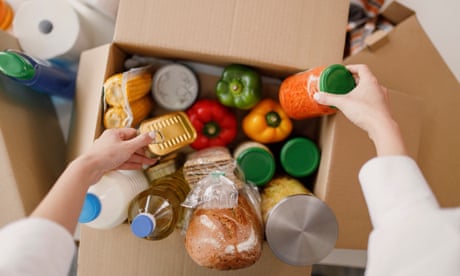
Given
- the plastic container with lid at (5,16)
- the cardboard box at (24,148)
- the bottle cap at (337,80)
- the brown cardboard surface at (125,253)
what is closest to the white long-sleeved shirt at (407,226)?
the bottle cap at (337,80)

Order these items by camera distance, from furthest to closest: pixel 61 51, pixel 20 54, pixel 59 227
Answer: pixel 61 51, pixel 20 54, pixel 59 227

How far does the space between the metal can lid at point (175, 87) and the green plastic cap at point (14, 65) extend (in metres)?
0.26

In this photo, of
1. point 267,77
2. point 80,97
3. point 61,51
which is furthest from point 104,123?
point 267,77

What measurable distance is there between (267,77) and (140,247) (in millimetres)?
503

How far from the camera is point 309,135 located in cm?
90

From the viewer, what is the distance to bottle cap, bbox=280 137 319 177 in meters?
0.79

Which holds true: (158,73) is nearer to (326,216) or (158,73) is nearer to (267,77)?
(267,77)

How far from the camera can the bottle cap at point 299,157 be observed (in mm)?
787

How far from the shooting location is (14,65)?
678mm

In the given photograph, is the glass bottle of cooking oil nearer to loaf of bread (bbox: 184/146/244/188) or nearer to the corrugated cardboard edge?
loaf of bread (bbox: 184/146/244/188)

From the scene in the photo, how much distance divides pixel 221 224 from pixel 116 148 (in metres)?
0.22

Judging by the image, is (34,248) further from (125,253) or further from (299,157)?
(299,157)

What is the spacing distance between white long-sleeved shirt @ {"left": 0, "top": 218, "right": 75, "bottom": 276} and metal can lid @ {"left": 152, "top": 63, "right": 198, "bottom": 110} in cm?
46

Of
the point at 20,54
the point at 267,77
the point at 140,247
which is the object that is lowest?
the point at 140,247
